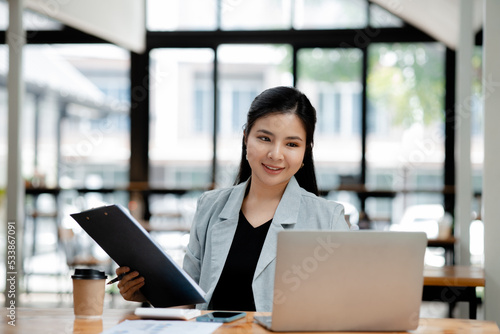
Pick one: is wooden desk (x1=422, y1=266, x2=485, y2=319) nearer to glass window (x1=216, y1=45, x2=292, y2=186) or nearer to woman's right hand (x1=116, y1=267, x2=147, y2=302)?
woman's right hand (x1=116, y1=267, x2=147, y2=302)

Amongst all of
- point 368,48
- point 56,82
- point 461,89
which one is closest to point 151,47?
point 56,82

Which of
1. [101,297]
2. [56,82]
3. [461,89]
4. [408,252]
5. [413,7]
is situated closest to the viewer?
[408,252]

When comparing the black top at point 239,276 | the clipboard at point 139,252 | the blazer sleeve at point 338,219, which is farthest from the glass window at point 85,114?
the clipboard at point 139,252

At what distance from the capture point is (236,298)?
2.04 meters

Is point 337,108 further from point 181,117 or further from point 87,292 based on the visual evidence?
point 87,292

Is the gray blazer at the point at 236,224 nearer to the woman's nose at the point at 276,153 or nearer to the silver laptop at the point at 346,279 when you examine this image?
the woman's nose at the point at 276,153

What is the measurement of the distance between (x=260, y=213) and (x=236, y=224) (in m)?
0.09

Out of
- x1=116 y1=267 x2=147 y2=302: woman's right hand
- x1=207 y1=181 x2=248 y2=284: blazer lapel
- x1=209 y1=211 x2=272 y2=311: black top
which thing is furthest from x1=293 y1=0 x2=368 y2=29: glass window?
x1=116 y1=267 x2=147 y2=302: woman's right hand

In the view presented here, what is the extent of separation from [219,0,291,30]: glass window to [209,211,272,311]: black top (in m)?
5.65

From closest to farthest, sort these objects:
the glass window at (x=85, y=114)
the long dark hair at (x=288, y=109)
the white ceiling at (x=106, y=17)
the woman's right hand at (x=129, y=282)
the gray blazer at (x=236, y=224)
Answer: the woman's right hand at (x=129, y=282) → the gray blazer at (x=236, y=224) → the long dark hair at (x=288, y=109) → the white ceiling at (x=106, y=17) → the glass window at (x=85, y=114)

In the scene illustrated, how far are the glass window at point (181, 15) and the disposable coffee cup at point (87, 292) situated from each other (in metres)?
6.12

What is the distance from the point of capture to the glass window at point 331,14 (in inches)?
289

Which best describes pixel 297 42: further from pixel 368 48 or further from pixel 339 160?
pixel 339 160

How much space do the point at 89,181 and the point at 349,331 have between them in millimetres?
6187
